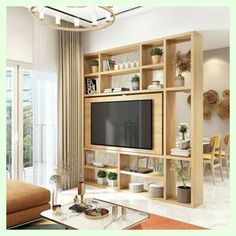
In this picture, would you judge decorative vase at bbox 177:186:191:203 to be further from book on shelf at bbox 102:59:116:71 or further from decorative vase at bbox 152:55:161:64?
book on shelf at bbox 102:59:116:71

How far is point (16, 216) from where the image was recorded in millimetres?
3080

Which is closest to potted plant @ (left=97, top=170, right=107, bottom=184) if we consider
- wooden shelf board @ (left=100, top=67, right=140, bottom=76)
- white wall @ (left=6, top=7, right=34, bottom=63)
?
wooden shelf board @ (left=100, top=67, right=140, bottom=76)

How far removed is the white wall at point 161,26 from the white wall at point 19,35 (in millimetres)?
1131

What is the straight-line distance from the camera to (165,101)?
427cm

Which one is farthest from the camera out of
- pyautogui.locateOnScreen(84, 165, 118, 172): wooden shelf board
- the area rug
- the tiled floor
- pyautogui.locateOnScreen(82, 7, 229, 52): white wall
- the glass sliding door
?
pyautogui.locateOnScreen(84, 165, 118, 172): wooden shelf board

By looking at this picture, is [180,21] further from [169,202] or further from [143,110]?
[169,202]

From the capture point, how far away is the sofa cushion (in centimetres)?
304

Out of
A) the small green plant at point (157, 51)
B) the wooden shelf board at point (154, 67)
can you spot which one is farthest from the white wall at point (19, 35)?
the small green plant at point (157, 51)

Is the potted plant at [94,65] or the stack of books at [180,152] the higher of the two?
the potted plant at [94,65]

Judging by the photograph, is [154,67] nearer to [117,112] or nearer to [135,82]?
[135,82]

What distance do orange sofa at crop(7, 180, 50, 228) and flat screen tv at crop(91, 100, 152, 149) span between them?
1710 mm

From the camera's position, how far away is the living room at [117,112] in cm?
402

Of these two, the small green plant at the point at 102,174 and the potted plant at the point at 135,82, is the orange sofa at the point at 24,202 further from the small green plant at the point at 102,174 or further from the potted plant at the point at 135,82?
the potted plant at the point at 135,82
